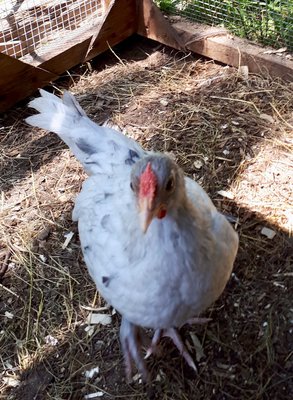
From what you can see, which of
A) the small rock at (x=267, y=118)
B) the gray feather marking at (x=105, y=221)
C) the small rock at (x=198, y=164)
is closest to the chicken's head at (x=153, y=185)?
the gray feather marking at (x=105, y=221)

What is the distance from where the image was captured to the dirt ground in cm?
203

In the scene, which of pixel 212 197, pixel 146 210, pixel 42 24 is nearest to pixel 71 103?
pixel 212 197

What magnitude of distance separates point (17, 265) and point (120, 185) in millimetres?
899

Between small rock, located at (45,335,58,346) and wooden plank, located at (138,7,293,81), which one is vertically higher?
wooden plank, located at (138,7,293,81)

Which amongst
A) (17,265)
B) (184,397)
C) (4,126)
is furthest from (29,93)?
(184,397)

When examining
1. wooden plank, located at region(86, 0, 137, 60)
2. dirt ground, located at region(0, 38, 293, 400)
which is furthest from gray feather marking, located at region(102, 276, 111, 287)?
wooden plank, located at region(86, 0, 137, 60)

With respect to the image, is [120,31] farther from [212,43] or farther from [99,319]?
[99,319]

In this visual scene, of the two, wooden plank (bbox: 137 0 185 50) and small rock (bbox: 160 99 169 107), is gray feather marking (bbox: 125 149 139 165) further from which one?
wooden plank (bbox: 137 0 185 50)

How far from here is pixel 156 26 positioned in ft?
11.1

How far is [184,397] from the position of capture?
6.35 ft

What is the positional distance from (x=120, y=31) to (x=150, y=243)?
2.25 metres

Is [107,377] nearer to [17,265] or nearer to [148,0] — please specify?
[17,265]

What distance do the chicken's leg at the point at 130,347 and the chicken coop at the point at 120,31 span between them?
1751mm

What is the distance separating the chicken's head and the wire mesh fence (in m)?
2.07
